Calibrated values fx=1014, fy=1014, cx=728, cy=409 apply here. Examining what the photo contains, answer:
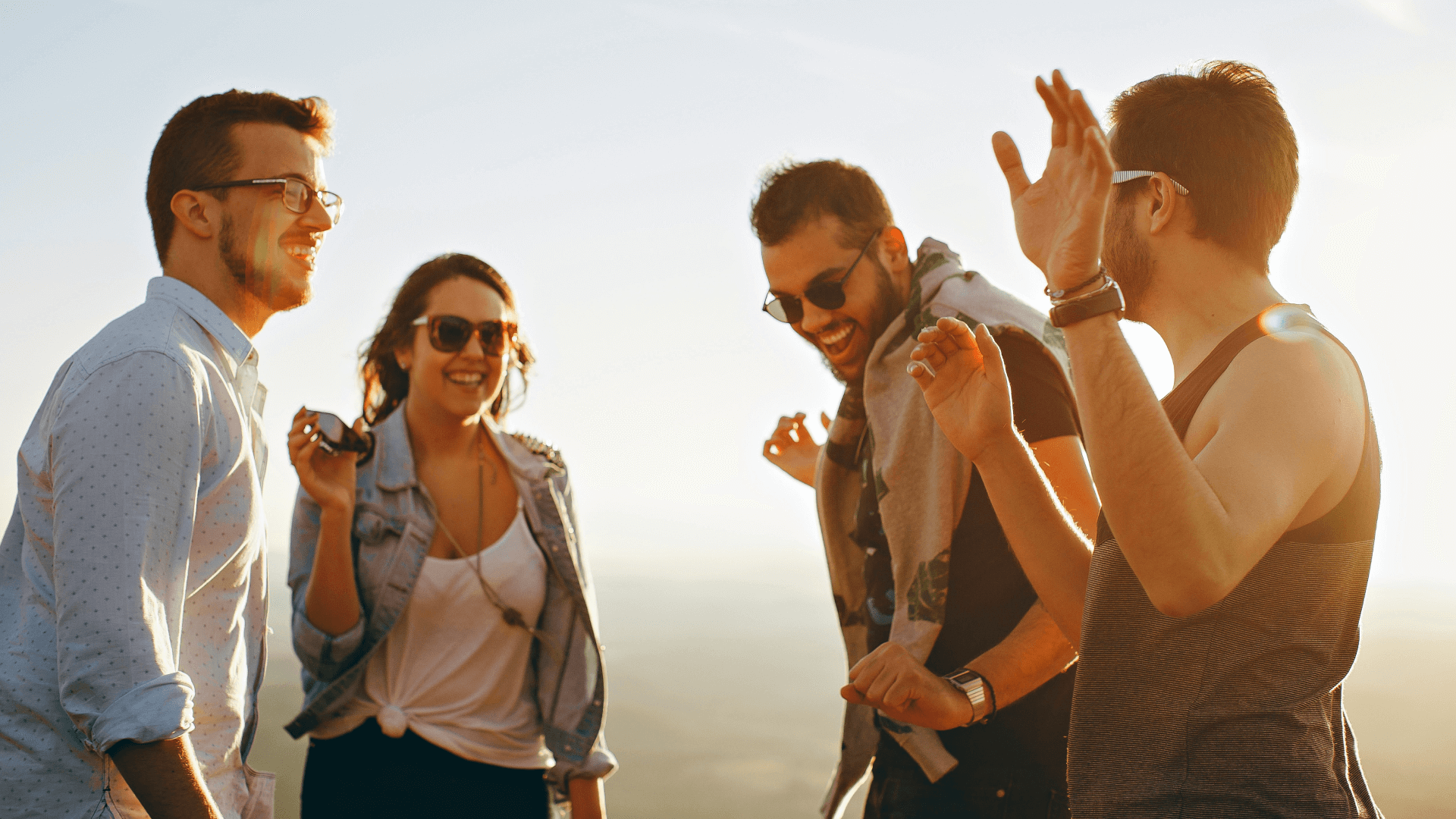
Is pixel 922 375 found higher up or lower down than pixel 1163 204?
lower down

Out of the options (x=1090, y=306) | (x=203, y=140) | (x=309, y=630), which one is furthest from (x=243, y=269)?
(x=1090, y=306)

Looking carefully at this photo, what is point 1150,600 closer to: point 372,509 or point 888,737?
point 888,737

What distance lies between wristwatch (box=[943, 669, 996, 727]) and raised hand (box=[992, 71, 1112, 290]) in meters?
1.08

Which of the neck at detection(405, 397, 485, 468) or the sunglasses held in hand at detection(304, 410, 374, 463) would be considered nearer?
the sunglasses held in hand at detection(304, 410, 374, 463)

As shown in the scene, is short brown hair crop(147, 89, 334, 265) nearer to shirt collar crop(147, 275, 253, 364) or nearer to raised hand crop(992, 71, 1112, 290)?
shirt collar crop(147, 275, 253, 364)

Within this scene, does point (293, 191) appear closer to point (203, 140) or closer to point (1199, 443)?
point (203, 140)

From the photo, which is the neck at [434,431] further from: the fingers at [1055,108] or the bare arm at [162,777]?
the fingers at [1055,108]

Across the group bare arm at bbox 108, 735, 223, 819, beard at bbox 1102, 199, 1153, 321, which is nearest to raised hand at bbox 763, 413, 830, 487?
beard at bbox 1102, 199, 1153, 321

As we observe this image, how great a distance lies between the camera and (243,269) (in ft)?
7.93

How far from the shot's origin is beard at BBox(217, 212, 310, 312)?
2.40 metres

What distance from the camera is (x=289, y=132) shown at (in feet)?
8.57

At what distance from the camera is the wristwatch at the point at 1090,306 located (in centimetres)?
161

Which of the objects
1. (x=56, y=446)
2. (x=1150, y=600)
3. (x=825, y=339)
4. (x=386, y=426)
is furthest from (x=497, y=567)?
(x=1150, y=600)

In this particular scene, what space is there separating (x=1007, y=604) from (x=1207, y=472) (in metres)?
1.20
